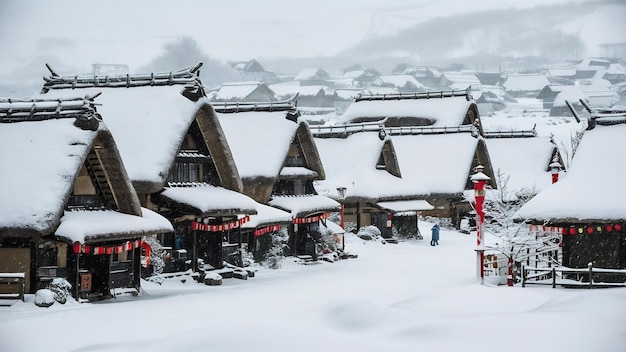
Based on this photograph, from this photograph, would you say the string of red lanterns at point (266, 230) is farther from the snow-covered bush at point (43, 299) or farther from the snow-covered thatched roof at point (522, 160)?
the snow-covered thatched roof at point (522, 160)

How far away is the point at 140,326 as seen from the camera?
682 inches

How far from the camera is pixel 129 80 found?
97.8ft

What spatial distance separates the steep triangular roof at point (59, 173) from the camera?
1994 cm

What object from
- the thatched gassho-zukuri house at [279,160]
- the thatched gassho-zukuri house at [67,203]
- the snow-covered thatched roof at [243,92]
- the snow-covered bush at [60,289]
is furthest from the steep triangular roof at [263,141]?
the snow-covered thatched roof at [243,92]

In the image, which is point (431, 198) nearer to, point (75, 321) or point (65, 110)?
point (65, 110)

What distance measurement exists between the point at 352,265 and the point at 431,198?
59.6 ft

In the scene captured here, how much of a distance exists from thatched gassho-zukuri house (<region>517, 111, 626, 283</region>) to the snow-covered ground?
231 centimetres

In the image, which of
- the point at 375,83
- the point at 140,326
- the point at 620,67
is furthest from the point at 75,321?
the point at 620,67

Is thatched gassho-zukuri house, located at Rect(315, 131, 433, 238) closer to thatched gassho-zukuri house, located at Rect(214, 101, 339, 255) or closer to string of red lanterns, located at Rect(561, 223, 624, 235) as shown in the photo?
thatched gassho-zukuri house, located at Rect(214, 101, 339, 255)

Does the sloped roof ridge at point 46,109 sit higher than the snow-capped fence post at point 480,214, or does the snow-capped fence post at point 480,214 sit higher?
the sloped roof ridge at point 46,109

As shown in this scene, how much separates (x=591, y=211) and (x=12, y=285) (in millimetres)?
16711

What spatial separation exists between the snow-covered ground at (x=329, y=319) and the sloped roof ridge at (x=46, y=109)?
5.32 m

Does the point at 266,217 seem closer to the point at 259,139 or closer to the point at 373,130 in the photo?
the point at 259,139

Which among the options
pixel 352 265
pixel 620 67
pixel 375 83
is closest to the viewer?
pixel 352 265
